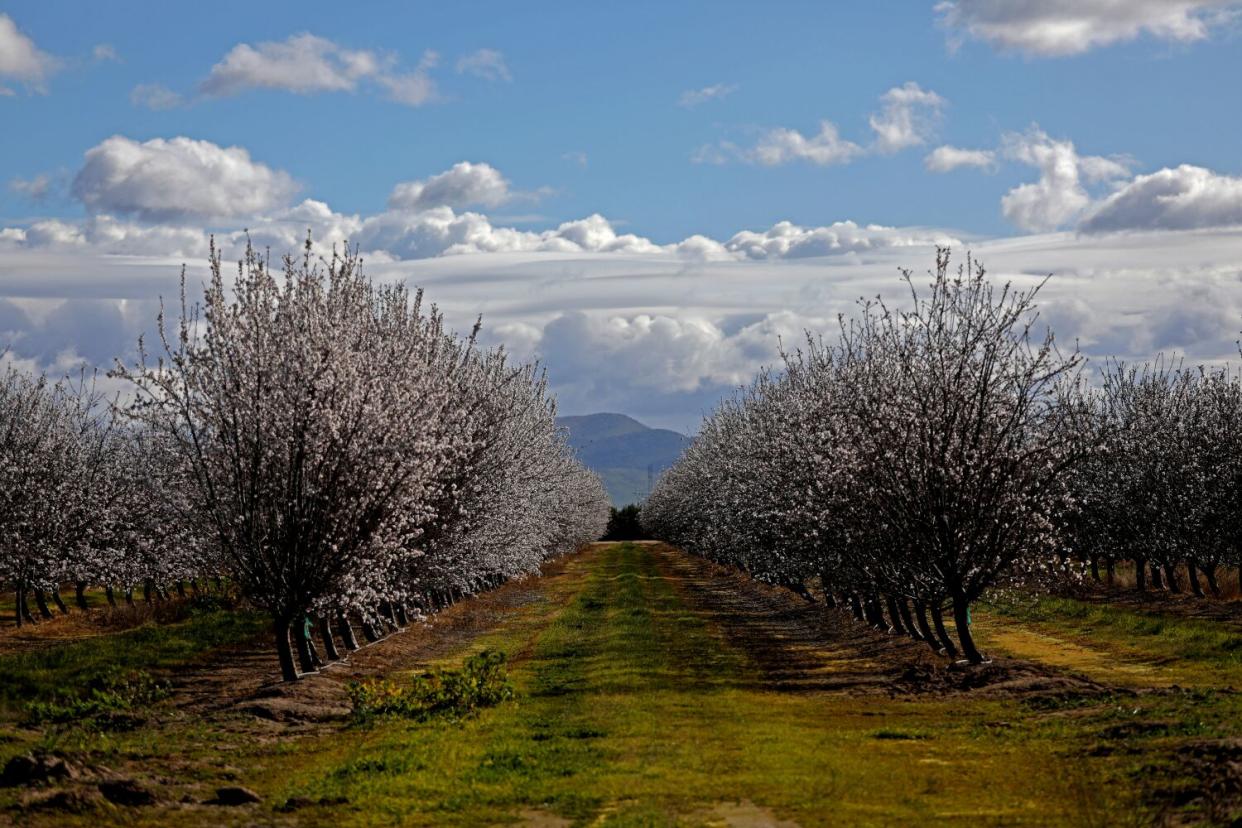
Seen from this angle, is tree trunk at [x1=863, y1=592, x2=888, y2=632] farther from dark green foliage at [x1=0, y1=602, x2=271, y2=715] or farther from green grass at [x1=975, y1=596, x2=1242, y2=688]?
dark green foliage at [x1=0, y1=602, x2=271, y2=715]

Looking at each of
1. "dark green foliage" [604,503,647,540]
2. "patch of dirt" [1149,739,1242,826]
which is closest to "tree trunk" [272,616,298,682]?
"patch of dirt" [1149,739,1242,826]

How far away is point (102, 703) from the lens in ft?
71.4

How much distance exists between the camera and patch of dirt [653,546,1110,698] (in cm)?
2419

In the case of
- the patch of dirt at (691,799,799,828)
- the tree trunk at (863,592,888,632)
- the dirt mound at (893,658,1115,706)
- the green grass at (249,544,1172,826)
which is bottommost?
the tree trunk at (863,592,888,632)

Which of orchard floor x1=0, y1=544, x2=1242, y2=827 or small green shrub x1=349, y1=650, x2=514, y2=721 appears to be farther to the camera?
small green shrub x1=349, y1=650, x2=514, y2=721

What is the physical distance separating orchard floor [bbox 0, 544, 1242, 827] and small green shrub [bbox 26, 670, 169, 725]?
62 cm

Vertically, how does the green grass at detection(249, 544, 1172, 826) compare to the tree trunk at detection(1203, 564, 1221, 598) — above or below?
above

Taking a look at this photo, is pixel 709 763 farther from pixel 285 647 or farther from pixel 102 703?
pixel 285 647

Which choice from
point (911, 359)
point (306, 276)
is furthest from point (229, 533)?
point (911, 359)

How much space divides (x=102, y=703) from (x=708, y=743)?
11.0m

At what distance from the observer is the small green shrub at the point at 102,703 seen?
826 inches

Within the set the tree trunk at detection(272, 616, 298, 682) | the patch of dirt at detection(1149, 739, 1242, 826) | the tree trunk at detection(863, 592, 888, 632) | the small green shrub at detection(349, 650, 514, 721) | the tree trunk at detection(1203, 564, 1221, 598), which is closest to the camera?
the patch of dirt at detection(1149, 739, 1242, 826)

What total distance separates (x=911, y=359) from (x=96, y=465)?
3530 cm

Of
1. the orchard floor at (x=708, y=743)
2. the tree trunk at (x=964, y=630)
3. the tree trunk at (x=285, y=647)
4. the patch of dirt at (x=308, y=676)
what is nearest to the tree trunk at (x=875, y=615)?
the orchard floor at (x=708, y=743)
